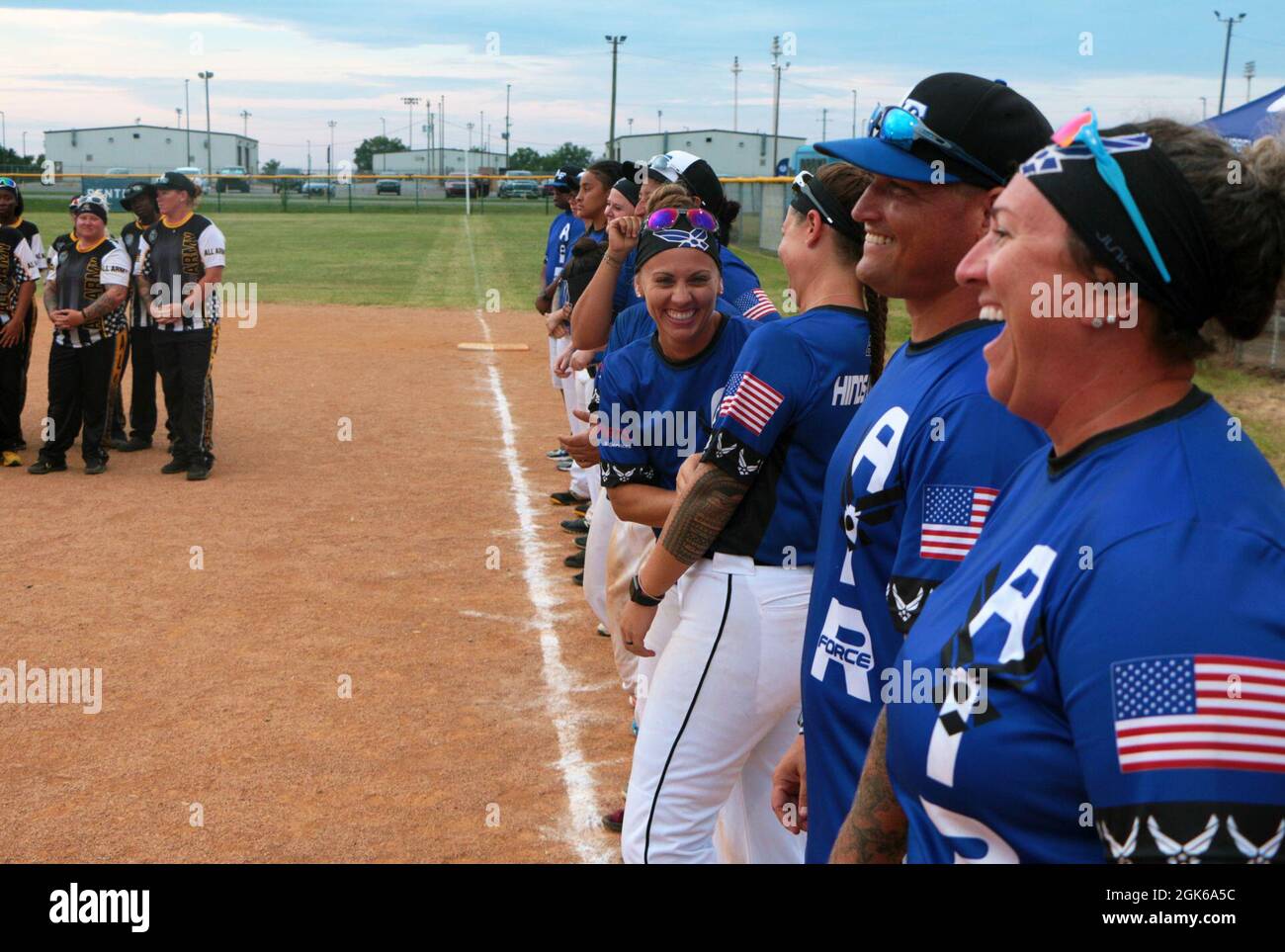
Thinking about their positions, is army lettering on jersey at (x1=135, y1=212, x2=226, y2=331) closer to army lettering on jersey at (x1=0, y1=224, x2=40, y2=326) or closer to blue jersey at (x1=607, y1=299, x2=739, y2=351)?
army lettering on jersey at (x1=0, y1=224, x2=40, y2=326)

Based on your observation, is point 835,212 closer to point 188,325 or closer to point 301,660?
point 301,660

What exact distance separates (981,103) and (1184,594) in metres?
1.40

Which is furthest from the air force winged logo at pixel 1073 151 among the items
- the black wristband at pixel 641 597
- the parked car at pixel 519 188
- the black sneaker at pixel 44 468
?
the parked car at pixel 519 188

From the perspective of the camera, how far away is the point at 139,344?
11773mm

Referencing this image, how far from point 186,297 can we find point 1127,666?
1039cm

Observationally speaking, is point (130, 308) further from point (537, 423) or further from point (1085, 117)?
point (1085, 117)

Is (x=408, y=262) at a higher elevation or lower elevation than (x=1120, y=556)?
lower

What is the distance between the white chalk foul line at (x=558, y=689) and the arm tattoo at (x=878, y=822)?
8.58 feet

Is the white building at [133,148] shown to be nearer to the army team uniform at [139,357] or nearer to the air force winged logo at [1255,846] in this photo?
the army team uniform at [139,357]

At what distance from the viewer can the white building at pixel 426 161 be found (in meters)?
106

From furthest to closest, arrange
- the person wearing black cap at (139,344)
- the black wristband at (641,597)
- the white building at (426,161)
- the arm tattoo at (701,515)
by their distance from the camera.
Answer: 1. the white building at (426,161)
2. the person wearing black cap at (139,344)
3. the black wristband at (641,597)
4. the arm tattoo at (701,515)

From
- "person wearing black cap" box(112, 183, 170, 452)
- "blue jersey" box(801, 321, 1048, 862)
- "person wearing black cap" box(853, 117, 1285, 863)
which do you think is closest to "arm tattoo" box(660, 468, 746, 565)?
"blue jersey" box(801, 321, 1048, 862)

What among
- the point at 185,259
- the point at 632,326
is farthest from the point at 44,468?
the point at 632,326
